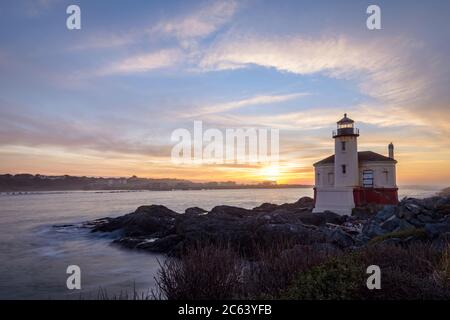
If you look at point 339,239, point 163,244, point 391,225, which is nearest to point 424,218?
point 391,225

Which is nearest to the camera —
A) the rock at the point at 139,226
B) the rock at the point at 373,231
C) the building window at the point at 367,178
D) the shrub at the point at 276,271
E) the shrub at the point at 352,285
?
the shrub at the point at 352,285

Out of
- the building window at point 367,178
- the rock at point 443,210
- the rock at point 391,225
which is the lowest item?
the rock at point 391,225

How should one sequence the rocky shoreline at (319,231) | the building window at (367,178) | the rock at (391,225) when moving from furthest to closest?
the building window at (367,178)
the rock at (391,225)
the rocky shoreline at (319,231)

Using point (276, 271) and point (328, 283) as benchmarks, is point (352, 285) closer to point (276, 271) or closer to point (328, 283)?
point (328, 283)

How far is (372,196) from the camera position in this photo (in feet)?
89.5

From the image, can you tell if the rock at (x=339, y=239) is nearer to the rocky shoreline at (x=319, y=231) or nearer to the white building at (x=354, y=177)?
the rocky shoreline at (x=319, y=231)

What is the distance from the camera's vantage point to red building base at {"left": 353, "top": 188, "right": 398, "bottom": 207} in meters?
27.1

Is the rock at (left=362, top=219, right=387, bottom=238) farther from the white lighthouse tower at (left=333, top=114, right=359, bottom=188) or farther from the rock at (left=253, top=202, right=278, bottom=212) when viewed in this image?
the rock at (left=253, top=202, right=278, bottom=212)

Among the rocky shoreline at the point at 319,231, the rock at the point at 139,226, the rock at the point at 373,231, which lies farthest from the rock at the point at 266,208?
the rock at the point at 373,231

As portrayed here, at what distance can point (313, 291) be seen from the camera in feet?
18.5

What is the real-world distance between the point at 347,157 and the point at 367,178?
96.8 inches

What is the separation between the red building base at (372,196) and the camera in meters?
27.1
